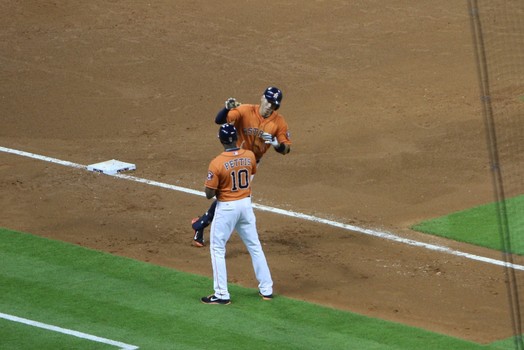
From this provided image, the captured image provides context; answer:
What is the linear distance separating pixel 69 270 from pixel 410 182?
17.8 feet

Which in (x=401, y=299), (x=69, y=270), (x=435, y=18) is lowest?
(x=401, y=299)

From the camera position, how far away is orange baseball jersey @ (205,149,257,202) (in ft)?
41.8

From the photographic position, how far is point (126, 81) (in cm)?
2103

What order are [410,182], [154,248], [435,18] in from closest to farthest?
[154,248], [410,182], [435,18]

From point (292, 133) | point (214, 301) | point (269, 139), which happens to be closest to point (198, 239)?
point (269, 139)

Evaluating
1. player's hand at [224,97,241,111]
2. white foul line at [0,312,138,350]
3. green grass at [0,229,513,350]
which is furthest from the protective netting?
white foul line at [0,312,138,350]

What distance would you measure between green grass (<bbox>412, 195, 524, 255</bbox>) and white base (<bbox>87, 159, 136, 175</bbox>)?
14.5 ft

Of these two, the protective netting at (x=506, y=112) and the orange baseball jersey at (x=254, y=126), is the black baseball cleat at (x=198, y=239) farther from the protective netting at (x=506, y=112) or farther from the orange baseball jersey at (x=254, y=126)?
the protective netting at (x=506, y=112)

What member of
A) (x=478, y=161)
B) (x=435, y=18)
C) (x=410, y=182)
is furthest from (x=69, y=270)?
(x=435, y=18)

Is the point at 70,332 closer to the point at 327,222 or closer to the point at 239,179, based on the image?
the point at 239,179

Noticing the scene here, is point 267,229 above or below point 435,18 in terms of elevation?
below

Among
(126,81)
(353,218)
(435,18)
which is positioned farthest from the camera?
(435,18)

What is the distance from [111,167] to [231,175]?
499cm

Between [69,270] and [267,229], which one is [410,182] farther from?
[69,270]
